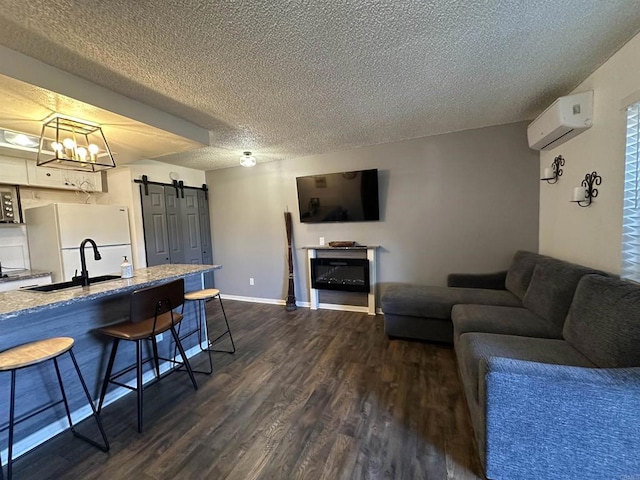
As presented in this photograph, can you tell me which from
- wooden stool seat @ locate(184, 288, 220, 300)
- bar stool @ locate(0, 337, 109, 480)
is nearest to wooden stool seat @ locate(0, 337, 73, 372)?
bar stool @ locate(0, 337, 109, 480)

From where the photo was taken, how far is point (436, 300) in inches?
107

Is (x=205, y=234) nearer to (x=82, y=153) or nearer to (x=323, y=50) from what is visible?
(x=82, y=153)

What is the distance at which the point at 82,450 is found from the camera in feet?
5.27

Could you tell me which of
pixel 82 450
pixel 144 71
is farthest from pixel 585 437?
pixel 144 71

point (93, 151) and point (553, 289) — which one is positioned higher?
point (93, 151)

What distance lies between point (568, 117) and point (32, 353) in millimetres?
3927

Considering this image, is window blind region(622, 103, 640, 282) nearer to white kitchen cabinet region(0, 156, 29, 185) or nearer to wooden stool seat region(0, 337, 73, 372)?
wooden stool seat region(0, 337, 73, 372)

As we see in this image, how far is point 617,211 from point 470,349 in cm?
139

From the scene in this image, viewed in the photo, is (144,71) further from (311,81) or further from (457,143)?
(457,143)

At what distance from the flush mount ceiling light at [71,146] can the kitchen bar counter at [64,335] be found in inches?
40.3

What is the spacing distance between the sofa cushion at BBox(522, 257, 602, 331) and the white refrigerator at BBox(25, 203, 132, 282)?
4.48 meters

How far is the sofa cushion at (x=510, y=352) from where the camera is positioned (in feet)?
4.94

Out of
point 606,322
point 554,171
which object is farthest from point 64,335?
point 554,171

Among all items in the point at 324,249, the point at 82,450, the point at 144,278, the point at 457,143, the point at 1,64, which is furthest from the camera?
the point at 324,249
